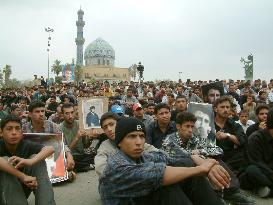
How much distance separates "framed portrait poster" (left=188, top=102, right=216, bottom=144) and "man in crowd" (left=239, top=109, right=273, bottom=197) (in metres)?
0.58

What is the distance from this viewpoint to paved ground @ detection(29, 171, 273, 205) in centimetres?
544

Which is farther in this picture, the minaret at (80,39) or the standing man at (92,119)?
the minaret at (80,39)

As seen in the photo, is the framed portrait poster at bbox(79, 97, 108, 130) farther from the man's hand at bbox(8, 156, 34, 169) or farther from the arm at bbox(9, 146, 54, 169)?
the man's hand at bbox(8, 156, 34, 169)

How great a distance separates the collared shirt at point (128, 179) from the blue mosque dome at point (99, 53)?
323 feet

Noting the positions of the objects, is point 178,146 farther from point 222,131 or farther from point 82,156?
point 82,156

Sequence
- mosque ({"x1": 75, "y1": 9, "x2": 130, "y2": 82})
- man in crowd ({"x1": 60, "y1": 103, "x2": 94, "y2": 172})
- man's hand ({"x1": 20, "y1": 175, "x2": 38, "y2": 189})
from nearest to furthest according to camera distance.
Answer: man's hand ({"x1": 20, "y1": 175, "x2": 38, "y2": 189}), man in crowd ({"x1": 60, "y1": 103, "x2": 94, "y2": 172}), mosque ({"x1": 75, "y1": 9, "x2": 130, "y2": 82})

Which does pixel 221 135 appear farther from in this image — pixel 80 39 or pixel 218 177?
pixel 80 39

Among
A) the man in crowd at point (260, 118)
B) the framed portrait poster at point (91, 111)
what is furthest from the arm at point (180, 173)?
the framed portrait poster at point (91, 111)

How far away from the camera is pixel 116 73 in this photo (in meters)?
97.6

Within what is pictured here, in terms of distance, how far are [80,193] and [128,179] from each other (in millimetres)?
3157

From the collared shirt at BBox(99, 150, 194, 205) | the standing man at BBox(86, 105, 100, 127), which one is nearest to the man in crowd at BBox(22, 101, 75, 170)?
the standing man at BBox(86, 105, 100, 127)

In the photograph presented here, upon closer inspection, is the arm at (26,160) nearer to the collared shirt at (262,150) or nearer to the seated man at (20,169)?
the seated man at (20,169)

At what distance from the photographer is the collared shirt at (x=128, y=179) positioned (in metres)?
2.93

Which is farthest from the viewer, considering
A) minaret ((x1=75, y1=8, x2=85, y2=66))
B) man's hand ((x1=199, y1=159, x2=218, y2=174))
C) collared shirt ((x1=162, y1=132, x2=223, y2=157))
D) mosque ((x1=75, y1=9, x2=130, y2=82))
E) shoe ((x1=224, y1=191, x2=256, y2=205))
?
minaret ((x1=75, y1=8, x2=85, y2=66))
